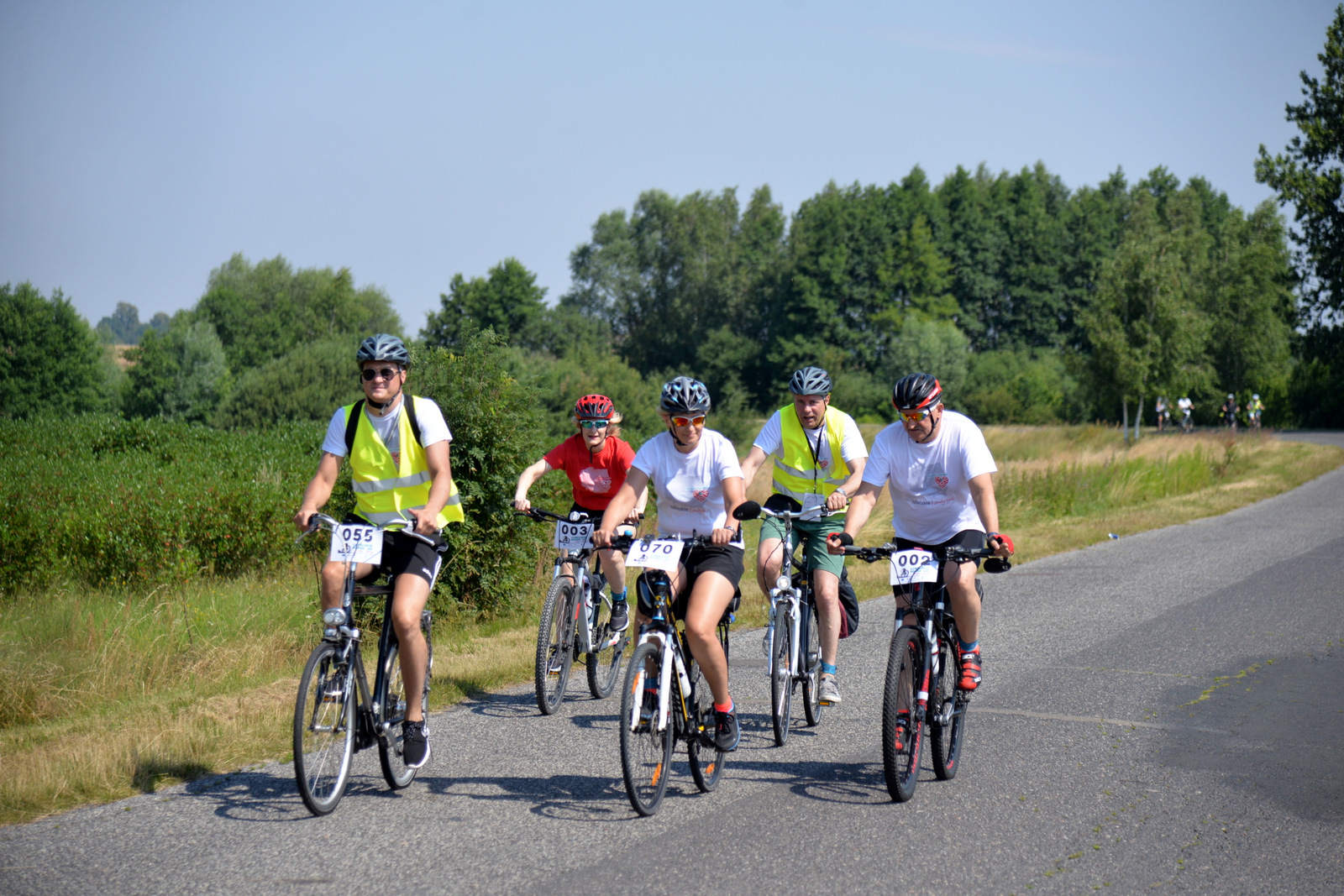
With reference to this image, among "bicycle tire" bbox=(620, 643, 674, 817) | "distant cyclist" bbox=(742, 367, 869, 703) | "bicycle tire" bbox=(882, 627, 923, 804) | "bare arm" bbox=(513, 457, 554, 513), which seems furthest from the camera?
"bare arm" bbox=(513, 457, 554, 513)

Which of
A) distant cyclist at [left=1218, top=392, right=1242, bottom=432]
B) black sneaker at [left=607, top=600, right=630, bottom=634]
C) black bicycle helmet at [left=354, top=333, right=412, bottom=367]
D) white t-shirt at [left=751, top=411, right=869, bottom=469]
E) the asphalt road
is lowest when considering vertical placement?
the asphalt road

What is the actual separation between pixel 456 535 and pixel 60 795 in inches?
194

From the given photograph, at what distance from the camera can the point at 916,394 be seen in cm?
546

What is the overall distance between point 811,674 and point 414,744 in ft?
7.96

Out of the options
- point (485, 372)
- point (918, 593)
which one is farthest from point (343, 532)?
point (485, 372)

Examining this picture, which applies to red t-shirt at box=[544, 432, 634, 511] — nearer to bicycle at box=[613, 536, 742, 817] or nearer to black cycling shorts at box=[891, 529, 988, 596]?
bicycle at box=[613, 536, 742, 817]

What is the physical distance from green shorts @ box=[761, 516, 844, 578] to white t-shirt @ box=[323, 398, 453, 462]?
2169mm

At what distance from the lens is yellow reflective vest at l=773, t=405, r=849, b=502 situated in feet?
22.3

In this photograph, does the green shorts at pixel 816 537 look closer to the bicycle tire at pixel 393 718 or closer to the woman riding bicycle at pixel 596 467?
the woman riding bicycle at pixel 596 467

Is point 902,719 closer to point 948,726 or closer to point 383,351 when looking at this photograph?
point 948,726

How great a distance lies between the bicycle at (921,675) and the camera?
16.4 feet

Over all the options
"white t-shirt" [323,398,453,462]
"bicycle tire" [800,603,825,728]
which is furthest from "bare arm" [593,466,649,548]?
"bicycle tire" [800,603,825,728]

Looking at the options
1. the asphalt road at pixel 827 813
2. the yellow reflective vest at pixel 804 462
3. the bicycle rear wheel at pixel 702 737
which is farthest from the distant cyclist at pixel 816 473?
the bicycle rear wheel at pixel 702 737

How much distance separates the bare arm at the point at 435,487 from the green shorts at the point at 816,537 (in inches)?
83.2
